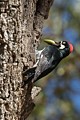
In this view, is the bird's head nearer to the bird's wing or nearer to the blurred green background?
the bird's wing

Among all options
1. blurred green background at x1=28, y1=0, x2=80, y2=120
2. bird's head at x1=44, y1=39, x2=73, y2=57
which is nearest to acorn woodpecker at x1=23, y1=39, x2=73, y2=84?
bird's head at x1=44, y1=39, x2=73, y2=57

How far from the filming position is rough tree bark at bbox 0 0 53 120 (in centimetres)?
425

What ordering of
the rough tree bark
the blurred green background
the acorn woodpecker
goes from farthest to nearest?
the blurred green background
the acorn woodpecker
the rough tree bark

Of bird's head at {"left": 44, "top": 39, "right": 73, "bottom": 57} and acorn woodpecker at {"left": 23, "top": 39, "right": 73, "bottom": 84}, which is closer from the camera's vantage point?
acorn woodpecker at {"left": 23, "top": 39, "right": 73, "bottom": 84}

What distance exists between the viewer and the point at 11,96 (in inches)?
168

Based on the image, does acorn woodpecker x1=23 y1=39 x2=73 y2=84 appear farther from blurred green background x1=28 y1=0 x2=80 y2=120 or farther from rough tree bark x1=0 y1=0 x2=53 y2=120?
blurred green background x1=28 y1=0 x2=80 y2=120

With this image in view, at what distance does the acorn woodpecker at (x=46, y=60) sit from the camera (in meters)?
4.48

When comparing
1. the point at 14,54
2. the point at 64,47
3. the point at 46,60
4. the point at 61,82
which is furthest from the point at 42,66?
the point at 61,82

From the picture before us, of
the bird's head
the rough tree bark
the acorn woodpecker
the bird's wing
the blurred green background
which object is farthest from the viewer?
the blurred green background

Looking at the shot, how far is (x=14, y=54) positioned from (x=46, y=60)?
0.82 m

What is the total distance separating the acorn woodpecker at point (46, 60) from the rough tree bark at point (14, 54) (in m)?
0.08

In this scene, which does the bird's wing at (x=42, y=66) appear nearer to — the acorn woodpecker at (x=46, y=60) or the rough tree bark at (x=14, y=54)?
the acorn woodpecker at (x=46, y=60)

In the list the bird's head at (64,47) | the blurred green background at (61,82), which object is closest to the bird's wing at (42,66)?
the bird's head at (64,47)

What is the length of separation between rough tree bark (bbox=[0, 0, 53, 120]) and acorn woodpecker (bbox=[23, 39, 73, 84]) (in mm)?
82
